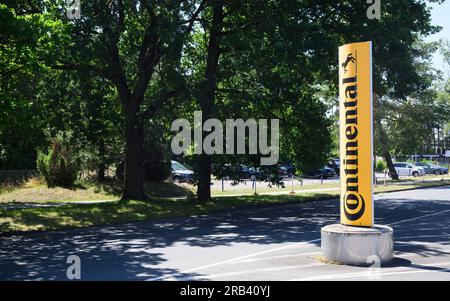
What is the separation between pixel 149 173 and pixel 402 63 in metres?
15.1

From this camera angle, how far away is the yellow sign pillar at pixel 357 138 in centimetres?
932

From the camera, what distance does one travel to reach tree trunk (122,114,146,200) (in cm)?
2153

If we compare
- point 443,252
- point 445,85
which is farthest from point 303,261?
point 445,85

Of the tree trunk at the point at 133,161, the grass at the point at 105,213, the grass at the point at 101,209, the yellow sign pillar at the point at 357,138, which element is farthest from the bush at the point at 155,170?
the yellow sign pillar at the point at 357,138

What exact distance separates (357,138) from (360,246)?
1.98 meters

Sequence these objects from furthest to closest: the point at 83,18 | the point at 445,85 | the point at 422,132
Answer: the point at 445,85 → the point at 422,132 → the point at 83,18

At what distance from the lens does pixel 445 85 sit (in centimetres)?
7500

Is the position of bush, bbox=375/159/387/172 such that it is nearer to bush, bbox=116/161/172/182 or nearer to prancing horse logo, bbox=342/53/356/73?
bush, bbox=116/161/172/182

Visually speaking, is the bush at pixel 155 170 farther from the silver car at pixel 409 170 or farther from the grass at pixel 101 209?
the silver car at pixel 409 170

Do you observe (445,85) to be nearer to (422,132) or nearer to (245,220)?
(422,132)

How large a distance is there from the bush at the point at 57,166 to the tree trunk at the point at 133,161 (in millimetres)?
6570

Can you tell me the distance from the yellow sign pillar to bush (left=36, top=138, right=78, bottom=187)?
20.4m

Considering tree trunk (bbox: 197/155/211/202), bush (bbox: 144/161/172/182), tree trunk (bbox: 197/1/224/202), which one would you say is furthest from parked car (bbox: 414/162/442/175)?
tree trunk (bbox: 197/1/224/202)
